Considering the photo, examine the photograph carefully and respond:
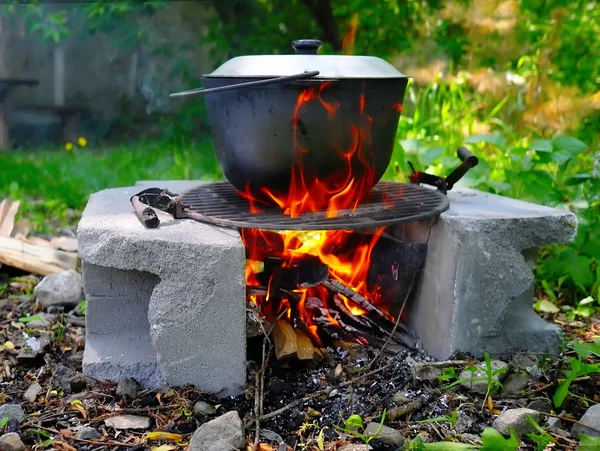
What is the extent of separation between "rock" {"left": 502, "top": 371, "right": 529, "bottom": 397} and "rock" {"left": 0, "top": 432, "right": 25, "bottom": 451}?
4.61 ft

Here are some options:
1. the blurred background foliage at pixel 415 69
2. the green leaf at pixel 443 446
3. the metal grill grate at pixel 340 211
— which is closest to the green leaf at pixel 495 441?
the green leaf at pixel 443 446

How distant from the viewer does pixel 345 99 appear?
1.89 meters

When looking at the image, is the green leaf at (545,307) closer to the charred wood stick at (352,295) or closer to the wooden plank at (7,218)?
the charred wood stick at (352,295)

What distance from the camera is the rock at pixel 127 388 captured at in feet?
6.22

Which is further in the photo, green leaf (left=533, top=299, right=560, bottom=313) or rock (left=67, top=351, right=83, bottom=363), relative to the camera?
green leaf (left=533, top=299, right=560, bottom=313)

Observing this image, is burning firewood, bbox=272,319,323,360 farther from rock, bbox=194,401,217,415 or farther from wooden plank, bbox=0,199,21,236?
wooden plank, bbox=0,199,21,236

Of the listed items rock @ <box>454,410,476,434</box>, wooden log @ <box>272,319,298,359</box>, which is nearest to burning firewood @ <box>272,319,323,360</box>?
wooden log @ <box>272,319,298,359</box>

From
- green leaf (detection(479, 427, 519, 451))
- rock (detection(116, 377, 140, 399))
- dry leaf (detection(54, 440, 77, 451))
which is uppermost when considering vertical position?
green leaf (detection(479, 427, 519, 451))

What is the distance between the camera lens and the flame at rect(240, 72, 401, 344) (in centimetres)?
196

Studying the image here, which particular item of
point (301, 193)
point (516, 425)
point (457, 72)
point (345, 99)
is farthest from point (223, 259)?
point (457, 72)

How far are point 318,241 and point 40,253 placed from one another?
1435 millimetres

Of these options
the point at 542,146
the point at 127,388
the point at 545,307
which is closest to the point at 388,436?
the point at 127,388

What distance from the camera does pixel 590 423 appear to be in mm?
1743

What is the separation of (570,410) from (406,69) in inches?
152
